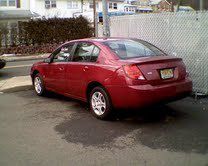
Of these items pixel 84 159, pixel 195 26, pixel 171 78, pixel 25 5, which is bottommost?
pixel 84 159

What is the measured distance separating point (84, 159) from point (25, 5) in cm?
3448

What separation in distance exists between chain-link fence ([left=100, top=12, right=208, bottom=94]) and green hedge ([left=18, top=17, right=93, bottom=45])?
18.1 metres

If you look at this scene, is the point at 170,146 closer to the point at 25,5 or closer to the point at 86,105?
the point at 86,105

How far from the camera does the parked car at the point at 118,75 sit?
248 inches

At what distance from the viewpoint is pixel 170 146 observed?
539 cm

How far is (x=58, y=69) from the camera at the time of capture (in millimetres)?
8273

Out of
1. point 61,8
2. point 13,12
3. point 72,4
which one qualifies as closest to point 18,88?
point 13,12

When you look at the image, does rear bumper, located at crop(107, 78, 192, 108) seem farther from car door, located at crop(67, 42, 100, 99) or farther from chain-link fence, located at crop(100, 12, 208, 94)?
chain-link fence, located at crop(100, 12, 208, 94)

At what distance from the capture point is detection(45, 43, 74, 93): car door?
26.6 feet

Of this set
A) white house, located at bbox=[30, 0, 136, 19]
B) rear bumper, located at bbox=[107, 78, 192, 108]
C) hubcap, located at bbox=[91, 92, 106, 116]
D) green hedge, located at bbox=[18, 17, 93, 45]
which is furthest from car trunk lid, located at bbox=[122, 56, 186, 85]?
white house, located at bbox=[30, 0, 136, 19]

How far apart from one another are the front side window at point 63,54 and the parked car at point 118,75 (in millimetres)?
25

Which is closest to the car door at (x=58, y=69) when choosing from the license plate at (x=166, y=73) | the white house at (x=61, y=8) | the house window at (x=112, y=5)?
the license plate at (x=166, y=73)

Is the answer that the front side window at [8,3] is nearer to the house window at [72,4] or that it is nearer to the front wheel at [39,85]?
the house window at [72,4]

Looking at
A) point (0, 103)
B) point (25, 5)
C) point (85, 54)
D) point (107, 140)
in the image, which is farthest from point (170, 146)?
point (25, 5)
